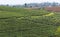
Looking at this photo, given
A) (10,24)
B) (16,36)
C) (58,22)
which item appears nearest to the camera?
(16,36)

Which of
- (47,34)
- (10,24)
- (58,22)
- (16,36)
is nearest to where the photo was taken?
(16,36)

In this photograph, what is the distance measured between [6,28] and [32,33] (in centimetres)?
312

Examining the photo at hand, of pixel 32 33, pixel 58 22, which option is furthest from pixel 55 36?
pixel 58 22

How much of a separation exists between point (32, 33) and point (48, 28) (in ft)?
10.9

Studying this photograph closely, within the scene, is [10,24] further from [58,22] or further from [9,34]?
[58,22]

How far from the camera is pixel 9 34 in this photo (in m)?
20.5

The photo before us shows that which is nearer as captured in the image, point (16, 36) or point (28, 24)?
point (16, 36)

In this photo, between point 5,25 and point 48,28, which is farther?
point 48,28

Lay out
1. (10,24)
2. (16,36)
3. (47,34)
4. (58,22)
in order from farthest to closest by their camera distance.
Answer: (58,22)
(10,24)
(47,34)
(16,36)

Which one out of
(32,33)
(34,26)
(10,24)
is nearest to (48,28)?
(34,26)

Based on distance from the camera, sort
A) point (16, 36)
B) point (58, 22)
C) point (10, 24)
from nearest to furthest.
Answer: point (16, 36), point (10, 24), point (58, 22)

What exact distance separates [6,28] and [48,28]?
563 cm

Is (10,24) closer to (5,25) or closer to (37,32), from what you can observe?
(5,25)

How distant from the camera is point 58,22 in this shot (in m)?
28.5
